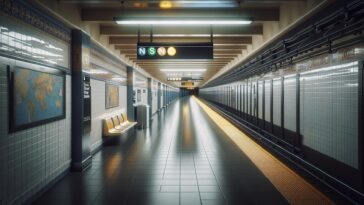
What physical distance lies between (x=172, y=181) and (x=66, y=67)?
104 inches

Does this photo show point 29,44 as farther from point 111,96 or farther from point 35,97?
point 111,96

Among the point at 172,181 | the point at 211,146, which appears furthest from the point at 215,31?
the point at 172,181

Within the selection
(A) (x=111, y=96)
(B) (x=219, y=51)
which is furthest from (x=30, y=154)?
(B) (x=219, y=51)

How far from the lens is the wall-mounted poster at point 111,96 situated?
745 centimetres

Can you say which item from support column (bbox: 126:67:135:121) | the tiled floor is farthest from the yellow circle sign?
support column (bbox: 126:67:135:121)

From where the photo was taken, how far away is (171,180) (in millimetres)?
4352

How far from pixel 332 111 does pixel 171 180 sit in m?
2.63

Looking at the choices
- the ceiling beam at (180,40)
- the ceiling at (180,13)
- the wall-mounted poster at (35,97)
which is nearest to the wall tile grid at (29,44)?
the wall-mounted poster at (35,97)

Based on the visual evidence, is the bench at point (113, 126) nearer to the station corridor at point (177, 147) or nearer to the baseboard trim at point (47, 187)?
the station corridor at point (177, 147)

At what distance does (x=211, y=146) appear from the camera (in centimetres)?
708

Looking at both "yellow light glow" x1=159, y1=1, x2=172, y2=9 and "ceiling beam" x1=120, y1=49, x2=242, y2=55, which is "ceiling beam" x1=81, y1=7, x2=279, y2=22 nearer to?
"yellow light glow" x1=159, y1=1, x2=172, y2=9

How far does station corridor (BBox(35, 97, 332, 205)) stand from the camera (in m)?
3.59

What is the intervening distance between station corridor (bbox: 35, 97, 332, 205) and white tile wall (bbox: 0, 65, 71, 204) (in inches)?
10.8

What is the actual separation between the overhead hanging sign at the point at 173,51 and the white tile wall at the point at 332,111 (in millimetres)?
1880
